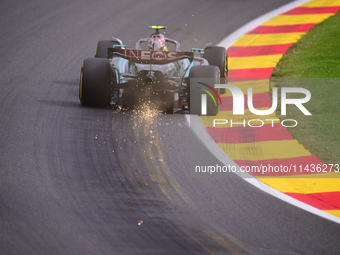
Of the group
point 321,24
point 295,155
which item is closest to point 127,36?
point 321,24

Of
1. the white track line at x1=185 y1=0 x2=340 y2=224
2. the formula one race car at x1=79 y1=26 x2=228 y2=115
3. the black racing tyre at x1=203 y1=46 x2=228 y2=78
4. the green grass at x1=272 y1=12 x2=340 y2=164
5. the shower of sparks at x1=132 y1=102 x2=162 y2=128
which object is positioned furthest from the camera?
the black racing tyre at x1=203 y1=46 x2=228 y2=78

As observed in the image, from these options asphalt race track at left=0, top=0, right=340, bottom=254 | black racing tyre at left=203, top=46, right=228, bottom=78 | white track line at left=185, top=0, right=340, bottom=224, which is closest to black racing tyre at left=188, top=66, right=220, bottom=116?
white track line at left=185, top=0, right=340, bottom=224

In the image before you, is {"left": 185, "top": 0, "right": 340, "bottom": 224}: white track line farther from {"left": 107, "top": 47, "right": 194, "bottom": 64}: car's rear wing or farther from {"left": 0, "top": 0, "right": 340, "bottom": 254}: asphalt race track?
{"left": 107, "top": 47, "right": 194, "bottom": 64}: car's rear wing

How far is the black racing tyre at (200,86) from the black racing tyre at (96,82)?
1316 millimetres

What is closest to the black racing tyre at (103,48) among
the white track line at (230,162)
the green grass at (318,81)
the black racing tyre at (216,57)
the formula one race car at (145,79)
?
the formula one race car at (145,79)

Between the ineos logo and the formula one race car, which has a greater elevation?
the ineos logo

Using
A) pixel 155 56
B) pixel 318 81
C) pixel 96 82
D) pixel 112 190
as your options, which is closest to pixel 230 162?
pixel 112 190

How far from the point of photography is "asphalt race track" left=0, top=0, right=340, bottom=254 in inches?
291

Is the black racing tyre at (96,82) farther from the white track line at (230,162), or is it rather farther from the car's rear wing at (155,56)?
the white track line at (230,162)

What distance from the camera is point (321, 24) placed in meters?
18.5

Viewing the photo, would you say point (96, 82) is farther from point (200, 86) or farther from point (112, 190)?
point (112, 190)

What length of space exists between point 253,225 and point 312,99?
5.50m

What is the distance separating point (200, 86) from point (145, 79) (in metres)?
0.87

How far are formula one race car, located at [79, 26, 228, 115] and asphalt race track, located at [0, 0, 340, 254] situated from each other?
0.28 m
